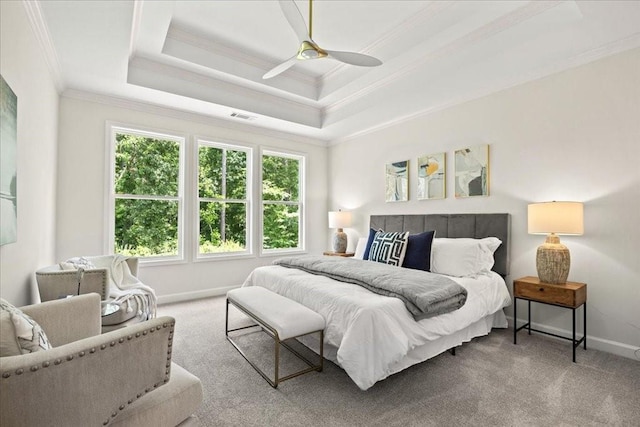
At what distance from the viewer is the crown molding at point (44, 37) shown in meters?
2.24

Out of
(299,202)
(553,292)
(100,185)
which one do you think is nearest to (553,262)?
(553,292)

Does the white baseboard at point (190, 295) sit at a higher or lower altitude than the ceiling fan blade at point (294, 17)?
lower

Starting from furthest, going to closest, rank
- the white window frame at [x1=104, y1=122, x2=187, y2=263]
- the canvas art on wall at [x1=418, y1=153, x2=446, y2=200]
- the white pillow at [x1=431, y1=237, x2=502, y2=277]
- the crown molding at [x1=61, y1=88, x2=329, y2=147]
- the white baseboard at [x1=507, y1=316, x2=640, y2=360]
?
the canvas art on wall at [x1=418, y1=153, x2=446, y2=200], the white window frame at [x1=104, y1=122, x2=187, y2=263], the crown molding at [x1=61, y1=88, x2=329, y2=147], the white pillow at [x1=431, y1=237, x2=502, y2=277], the white baseboard at [x1=507, y1=316, x2=640, y2=360]

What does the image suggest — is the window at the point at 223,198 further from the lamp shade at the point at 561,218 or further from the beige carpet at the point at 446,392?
the lamp shade at the point at 561,218

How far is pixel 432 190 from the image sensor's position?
4223mm

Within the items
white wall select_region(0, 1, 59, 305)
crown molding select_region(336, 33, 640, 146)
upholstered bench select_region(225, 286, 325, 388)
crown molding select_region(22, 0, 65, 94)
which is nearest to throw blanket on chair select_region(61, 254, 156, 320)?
white wall select_region(0, 1, 59, 305)

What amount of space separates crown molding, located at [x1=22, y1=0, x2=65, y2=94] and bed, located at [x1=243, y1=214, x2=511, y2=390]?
278 cm

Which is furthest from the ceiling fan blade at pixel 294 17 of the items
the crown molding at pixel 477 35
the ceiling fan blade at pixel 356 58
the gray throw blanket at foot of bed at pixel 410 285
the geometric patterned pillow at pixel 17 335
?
the geometric patterned pillow at pixel 17 335

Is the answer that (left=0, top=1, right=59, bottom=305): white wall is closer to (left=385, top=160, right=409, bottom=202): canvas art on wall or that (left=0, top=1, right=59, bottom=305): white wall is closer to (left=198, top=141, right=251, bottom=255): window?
(left=198, top=141, right=251, bottom=255): window

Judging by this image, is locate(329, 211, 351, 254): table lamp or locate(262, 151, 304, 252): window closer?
locate(329, 211, 351, 254): table lamp

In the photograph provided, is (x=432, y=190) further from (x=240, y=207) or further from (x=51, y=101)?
(x=51, y=101)

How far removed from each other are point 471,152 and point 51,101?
15.1 ft

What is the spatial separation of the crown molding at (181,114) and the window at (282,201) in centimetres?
33

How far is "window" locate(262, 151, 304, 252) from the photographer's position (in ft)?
17.6
